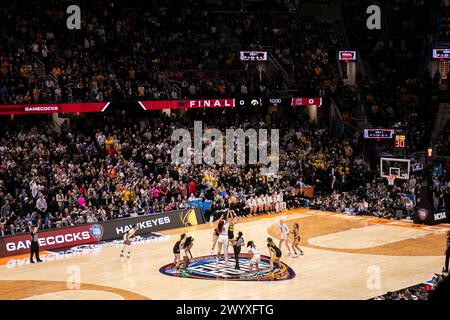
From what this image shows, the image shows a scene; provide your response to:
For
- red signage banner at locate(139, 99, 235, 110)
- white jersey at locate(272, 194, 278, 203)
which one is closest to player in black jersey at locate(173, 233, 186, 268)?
white jersey at locate(272, 194, 278, 203)

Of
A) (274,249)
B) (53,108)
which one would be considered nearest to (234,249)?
(274,249)

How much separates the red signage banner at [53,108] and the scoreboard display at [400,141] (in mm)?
16301

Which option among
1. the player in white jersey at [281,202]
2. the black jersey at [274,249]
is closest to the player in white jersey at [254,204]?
the player in white jersey at [281,202]

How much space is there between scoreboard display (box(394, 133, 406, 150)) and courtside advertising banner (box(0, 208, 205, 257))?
12477mm

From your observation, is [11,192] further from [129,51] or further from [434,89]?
[434,89]

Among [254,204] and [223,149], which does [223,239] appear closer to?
[254,204]

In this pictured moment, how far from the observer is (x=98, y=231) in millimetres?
26891

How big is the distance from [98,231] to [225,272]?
8.02 m

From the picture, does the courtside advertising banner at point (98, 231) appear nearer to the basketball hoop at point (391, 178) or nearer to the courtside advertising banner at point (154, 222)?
the courtside advertising banner at point (154, 222)

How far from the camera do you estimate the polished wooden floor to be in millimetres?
18609

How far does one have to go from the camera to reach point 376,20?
4528 cm

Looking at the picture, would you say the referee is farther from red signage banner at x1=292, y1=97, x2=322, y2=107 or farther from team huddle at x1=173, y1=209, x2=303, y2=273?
red signage banner at x1=292, y1=97, x2=322, y2=107

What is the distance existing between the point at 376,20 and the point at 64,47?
22988mm
